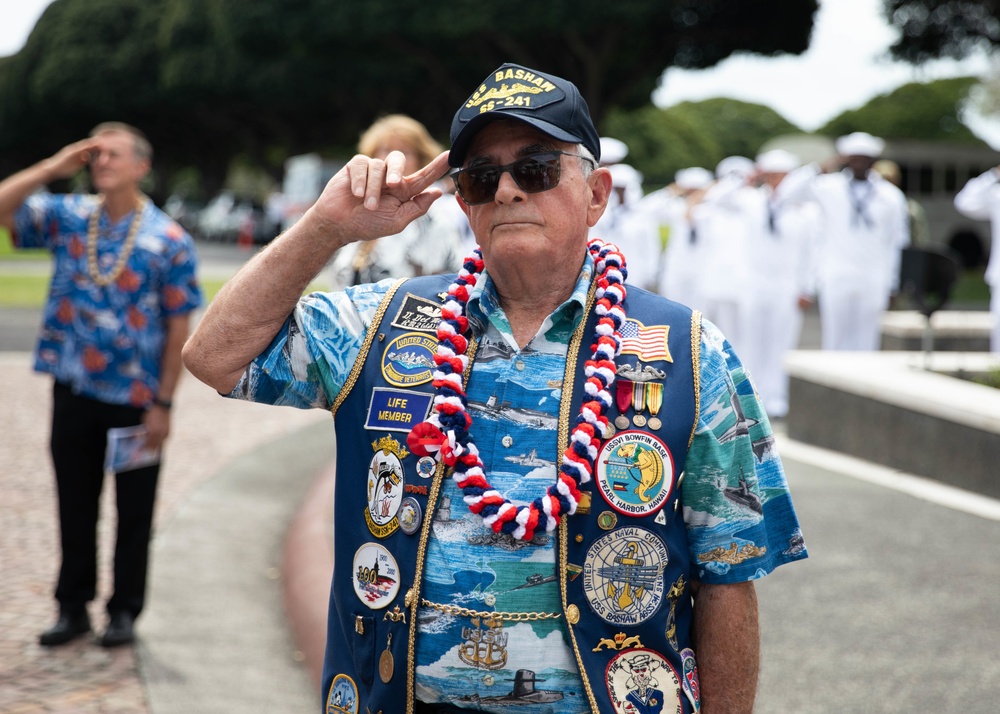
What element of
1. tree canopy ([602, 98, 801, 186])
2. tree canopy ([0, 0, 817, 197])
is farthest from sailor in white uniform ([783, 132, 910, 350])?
tree canopy ([602, 98, 801, 186])

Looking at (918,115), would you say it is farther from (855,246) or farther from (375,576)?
(375,576)

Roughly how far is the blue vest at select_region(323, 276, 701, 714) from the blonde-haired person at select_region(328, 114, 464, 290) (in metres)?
2.85

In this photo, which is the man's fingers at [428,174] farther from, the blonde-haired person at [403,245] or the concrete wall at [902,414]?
the concrete wall at [902,414]

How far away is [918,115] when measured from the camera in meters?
57.4

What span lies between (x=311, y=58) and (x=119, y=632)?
3724cm

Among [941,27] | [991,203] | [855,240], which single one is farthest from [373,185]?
[941,27]

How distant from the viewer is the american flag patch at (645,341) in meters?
2.38

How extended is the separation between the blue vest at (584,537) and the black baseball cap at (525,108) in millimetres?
393

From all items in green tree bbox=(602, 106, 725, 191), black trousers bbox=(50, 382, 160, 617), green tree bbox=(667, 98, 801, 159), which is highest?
green tree bbox=(667, 98, 801, 159)

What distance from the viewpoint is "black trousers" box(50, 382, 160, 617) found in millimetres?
5012

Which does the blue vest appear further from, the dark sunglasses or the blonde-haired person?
the blonde-haired person

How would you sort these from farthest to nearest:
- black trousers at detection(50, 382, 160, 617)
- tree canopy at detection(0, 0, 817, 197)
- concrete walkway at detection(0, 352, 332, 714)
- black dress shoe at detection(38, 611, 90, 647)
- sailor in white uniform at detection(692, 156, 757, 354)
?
1. tree canopy at detection(0, 0, 817, 197)
2. sailor in white uniform at detection(692, 156, 757, 354)
3. black trousers at detection(50, 382, 160, 617)
4. black dress shoe at detection(38, 611, 90, 647)
5. concrete walkway at detection(0, 352, 332, 714)

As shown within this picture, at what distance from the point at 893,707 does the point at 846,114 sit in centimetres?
5806

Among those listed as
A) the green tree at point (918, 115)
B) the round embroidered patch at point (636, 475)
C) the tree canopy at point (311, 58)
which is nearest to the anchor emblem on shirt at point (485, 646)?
the round embroidered patch at point (636, 475)
